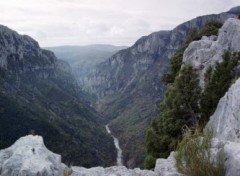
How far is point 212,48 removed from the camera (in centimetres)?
5462

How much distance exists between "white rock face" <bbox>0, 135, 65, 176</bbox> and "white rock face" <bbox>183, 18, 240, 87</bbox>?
35.4 metres

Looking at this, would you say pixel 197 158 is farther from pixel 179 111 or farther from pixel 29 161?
pixel 179 111

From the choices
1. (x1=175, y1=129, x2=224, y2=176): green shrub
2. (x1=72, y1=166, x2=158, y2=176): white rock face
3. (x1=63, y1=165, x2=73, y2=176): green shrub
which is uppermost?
(x1=175, y1=129, x2=224, y2=176): green shrub

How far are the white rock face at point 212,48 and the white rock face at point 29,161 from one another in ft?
116

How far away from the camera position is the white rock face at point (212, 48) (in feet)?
169

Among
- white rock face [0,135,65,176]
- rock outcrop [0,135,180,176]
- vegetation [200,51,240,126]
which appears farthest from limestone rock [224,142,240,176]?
vegetation [200,51,240,126]

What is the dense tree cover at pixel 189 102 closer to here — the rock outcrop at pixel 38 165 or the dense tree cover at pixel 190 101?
the dense tree cover at pixel 190 101

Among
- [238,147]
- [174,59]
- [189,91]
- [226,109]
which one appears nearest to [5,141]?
[174,59]

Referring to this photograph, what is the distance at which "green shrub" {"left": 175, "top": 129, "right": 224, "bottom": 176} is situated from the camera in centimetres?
1340

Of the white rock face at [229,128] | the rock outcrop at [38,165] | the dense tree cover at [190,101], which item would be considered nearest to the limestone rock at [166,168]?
the rock outcrop at [38,165]

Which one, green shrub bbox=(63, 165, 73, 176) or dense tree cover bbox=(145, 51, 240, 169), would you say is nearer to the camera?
green shrub bbox=(63, 165, 73, 176)

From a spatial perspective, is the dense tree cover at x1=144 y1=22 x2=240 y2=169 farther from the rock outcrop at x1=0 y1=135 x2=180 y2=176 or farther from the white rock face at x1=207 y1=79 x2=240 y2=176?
the rock outcrop at x1=0 y1=135 x2=180 y2=176

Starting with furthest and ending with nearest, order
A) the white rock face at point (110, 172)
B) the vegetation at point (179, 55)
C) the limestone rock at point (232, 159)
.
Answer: the vegetation at point (179, 55)
the white rock face at point (110, 172)
the limestone rock at point (232, 159)

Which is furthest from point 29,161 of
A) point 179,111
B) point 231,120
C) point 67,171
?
point 179,111
